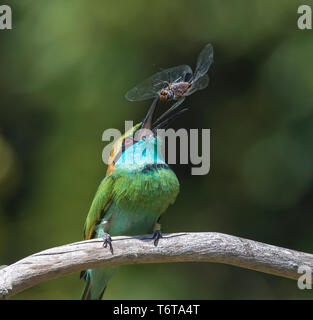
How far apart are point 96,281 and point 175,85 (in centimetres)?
156

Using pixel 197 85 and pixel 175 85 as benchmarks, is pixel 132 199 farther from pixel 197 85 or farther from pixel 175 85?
pixel 197 85

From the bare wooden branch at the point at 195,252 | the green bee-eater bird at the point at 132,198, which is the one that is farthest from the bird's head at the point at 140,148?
the bare wooden branch at the point at 195,252

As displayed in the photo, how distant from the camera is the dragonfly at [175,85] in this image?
173 inches

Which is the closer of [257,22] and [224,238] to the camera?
[224,238]

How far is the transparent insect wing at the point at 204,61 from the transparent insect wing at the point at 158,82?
0.26 feet

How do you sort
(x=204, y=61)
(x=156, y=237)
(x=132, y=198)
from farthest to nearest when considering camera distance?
(x=204, y=61) → (x=132, y=198) → (x=156, y=237)

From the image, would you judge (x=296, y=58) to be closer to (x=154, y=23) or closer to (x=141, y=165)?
(x=154, y=23)

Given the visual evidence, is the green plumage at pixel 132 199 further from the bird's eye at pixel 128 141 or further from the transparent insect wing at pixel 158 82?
the transparent insect wing at pixel 158 82

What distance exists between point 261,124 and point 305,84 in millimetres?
532

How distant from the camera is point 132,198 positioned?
153 inches

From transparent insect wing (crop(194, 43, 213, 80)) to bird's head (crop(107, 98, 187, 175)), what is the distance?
413mm

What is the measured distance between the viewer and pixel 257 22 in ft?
17.6

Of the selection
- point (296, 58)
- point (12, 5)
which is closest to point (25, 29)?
point (12, 5)

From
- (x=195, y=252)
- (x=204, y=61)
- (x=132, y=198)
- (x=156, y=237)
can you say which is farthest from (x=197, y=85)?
(x=195, y=252)
